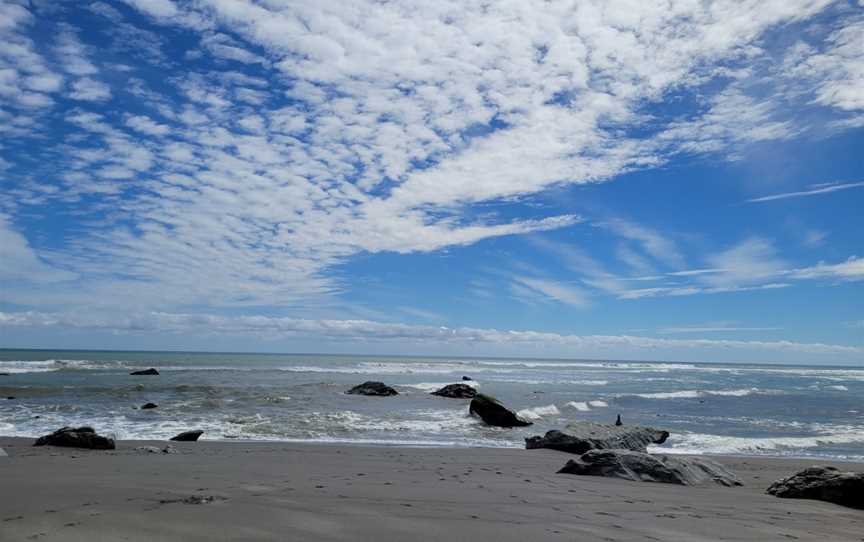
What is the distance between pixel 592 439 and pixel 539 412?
1058cm

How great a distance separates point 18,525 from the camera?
4715 mm

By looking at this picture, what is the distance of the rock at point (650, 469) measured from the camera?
29.0 ft

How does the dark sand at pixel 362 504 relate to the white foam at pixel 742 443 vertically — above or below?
above

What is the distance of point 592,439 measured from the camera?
13.2 m

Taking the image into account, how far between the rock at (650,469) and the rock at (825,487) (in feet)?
3.11

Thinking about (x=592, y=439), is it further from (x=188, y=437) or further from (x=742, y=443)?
(x=188, y=437)

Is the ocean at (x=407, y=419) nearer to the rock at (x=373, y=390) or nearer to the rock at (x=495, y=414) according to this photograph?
the rock at (x=495, y=414)

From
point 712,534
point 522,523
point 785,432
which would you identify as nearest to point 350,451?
point 522,523

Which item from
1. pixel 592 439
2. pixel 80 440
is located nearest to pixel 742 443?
pixel 592 439

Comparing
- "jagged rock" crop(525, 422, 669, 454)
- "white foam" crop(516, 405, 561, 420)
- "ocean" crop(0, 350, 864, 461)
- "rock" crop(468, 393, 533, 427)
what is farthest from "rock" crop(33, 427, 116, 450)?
"white foam" crop(516, 405, 561, 420)

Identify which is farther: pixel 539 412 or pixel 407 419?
pixel 539 412

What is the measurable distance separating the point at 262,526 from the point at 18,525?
2036 mm

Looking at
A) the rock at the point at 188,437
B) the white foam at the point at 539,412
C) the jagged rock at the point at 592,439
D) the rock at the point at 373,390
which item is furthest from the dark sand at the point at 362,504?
the rock at the point at 373,390

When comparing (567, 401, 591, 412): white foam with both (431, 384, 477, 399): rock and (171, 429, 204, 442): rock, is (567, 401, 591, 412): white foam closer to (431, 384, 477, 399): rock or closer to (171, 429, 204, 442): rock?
(431, 384, 477, 399): rock
